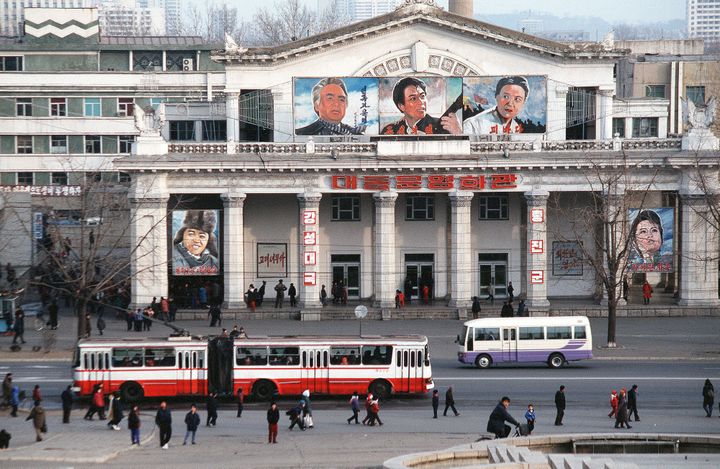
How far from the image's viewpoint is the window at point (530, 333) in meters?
56.5

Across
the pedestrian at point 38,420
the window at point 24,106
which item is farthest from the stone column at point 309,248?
the window at point 24,106

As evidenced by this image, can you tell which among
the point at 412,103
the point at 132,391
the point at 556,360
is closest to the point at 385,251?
the point at 412,103

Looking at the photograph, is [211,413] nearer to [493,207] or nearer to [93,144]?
[493,207]

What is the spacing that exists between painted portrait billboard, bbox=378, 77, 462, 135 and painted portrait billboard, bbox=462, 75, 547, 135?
780mm

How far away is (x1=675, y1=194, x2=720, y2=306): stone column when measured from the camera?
71.4m

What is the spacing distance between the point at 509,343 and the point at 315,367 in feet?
34.3

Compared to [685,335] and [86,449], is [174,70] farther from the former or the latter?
[86,449]

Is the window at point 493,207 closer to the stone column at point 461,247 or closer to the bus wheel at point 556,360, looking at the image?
the stone column at point 461,247

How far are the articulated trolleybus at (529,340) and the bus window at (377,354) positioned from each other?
7.34m

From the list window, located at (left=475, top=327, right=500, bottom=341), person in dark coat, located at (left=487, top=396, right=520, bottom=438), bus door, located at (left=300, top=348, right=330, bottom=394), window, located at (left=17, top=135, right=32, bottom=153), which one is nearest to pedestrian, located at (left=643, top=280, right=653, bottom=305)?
window, located at (left=475, top=327, right=500, bottom=341)

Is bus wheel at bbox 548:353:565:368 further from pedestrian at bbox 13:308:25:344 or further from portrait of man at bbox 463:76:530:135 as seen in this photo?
pedestrian at bbox 13:308:25:344

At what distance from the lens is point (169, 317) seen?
70.8 metres

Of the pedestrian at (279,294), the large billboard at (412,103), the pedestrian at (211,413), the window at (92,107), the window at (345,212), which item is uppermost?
the window at (92,107)

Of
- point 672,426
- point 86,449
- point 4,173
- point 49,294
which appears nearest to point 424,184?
Answer: point 49,294
